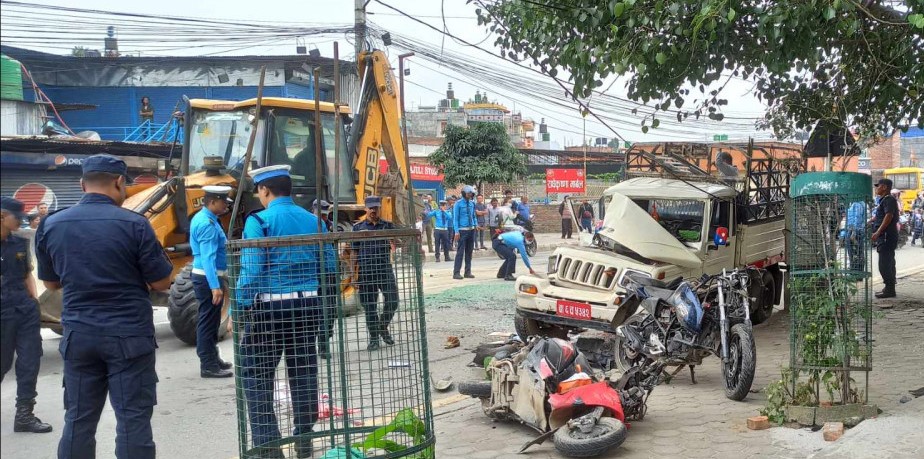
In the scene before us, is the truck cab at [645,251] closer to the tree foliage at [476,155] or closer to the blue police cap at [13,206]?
the blue police cap at [13,206]

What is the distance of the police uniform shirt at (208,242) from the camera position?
8164 mm

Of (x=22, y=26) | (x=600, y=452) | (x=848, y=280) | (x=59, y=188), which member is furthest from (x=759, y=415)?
(x=59, y=188)

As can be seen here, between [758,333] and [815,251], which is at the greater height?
[815,251]

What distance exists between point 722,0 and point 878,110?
15.8ft

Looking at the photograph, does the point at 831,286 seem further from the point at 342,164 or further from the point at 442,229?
the point at 442,229

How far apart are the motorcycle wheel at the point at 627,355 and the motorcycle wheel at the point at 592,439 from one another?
174 centimetres

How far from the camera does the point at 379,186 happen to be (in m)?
11.8

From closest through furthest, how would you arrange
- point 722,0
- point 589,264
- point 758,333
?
1. point 722,0
2. point 589,264
3. point 758,333

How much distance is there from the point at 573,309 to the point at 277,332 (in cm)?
491

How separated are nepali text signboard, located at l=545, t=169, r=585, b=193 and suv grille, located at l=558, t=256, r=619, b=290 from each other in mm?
29227

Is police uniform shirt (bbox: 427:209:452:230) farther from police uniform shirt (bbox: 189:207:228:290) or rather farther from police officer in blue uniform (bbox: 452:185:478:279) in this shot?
police uniform shirt (bbox: 189:207:228:290)

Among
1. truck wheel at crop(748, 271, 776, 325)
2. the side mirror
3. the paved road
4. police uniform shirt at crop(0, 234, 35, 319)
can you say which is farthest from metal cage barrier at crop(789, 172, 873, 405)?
police uniform shirt at crop(0, 234, 35, 319)

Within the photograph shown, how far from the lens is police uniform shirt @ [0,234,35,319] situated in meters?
3.42

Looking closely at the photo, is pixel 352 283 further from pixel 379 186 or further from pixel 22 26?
pixel 22 26
